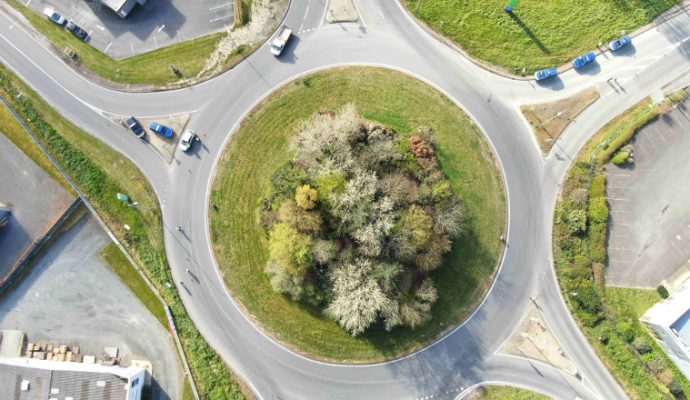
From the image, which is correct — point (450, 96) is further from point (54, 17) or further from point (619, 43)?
point (54, 17)

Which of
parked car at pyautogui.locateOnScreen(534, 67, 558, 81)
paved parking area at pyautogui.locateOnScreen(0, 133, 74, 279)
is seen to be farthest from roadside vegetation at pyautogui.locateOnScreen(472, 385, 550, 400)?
paved parking area at pyautogui.locateOnScreen(0, 133, 74, 279)

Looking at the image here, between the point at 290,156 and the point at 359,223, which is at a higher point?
the point at 290,156

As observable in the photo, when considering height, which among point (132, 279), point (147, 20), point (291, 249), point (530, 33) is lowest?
point (291, 249)

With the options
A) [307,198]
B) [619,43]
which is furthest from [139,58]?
[619,43]

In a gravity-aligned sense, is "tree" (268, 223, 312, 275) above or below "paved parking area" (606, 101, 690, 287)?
above

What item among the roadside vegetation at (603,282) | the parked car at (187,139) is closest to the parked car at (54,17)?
the parked car at (187,139)

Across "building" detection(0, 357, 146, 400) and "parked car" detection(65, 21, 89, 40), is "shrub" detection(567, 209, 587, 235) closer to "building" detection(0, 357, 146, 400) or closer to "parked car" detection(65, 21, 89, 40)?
"building" detection(0, 357, 146, 400)
